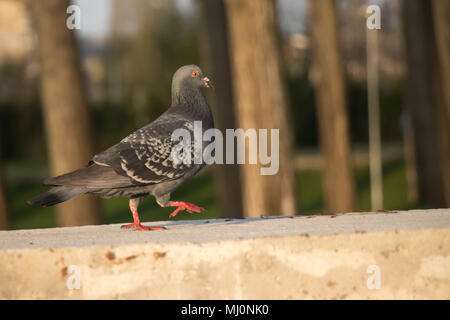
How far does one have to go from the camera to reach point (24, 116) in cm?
2464

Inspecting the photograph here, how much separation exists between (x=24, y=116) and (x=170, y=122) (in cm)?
2031

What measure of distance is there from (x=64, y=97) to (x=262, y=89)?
235 centimetres

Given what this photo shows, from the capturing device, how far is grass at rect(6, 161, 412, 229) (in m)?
16.3

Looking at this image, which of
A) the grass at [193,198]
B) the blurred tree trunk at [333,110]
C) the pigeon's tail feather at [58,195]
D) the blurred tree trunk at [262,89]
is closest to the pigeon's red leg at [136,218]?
the pigeon's tail feather at [58,195]

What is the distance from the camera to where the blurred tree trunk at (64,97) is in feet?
27.4

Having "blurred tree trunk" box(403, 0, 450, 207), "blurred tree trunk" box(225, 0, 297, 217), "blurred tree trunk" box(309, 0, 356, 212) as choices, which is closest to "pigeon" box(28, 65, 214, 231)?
"blurred tree trunk" box(225, 0, 297, 217)

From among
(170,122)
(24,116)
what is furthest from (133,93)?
(170,122)

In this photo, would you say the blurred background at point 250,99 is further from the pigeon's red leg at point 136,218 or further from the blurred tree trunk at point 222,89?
the pigeon's red leg at point 136,218

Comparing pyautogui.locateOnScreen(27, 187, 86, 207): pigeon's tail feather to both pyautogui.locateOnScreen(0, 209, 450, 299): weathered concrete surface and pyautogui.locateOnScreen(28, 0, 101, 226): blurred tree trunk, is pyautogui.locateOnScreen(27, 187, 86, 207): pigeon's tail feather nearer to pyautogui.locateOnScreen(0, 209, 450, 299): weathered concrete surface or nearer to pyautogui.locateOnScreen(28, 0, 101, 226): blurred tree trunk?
pyautogui.locateOnScreen(0, 209, 450, 299): weathered concrete surface

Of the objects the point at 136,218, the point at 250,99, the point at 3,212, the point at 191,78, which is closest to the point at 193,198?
the point at 3,212

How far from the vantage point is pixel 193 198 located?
18891 millimetres

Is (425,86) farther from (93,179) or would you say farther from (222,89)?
(93,179)

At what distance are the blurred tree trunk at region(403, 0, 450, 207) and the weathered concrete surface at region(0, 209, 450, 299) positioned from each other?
1043 cm

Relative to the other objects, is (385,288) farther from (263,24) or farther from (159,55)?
(159,55)
